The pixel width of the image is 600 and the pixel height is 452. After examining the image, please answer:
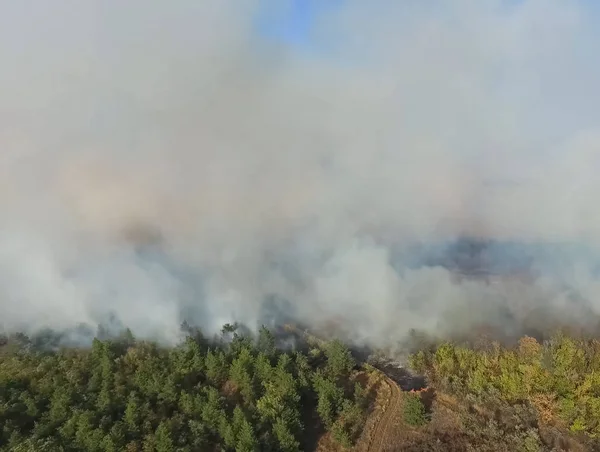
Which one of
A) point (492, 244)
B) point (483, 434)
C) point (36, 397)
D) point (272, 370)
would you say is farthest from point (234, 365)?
point (492, 244)

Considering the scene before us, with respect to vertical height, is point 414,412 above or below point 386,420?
above

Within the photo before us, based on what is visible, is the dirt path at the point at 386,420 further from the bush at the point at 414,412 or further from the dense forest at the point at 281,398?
the bush at the point at 414,412

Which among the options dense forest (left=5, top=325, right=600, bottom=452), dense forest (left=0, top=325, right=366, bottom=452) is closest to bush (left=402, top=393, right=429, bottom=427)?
dense forest (left=5, top=325, right=600, bottom=452)

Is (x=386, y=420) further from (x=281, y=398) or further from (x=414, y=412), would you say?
(x=281, y=398)

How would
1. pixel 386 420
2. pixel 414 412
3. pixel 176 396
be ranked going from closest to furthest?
pixel 414 412
pixel 176 396
pixel 386 420

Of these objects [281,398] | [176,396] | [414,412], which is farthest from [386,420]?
[176,396]
